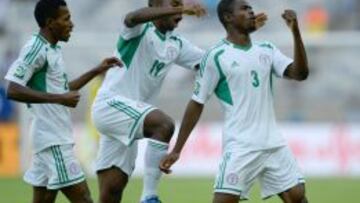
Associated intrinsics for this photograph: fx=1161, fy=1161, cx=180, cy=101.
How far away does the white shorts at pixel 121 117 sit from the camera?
1118cm

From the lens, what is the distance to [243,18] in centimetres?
1063

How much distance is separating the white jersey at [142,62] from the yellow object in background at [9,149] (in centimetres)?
1306

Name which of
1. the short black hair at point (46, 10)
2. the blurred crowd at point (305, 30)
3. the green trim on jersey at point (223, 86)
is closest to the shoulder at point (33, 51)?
the short black hair at point (46, 10)

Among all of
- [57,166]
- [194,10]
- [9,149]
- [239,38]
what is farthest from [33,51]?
[9,149]

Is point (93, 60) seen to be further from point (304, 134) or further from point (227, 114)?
point (227, 114)

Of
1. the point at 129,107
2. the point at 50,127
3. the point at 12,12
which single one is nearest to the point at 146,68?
the point at 129,107

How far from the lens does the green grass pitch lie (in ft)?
58.4

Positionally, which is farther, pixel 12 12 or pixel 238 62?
pixel 12 12

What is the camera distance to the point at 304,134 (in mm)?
23750

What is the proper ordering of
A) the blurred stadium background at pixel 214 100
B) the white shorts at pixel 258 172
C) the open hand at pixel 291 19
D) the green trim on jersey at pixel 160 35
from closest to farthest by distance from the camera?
1. the open hand at pixel 291 19
2. the white shorts at pixel 258 172
3. the green trim on jersey at pixel 160 35
4. the blurred stadium background at pixel 214 100

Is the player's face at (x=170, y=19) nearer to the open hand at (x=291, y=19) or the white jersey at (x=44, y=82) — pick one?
the white jersey at (x=44, y=82)

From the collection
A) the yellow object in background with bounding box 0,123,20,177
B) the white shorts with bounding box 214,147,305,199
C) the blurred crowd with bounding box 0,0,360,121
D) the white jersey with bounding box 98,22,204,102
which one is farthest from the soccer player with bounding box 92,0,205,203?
the blurred crowd with bounding box 0,0,360,121

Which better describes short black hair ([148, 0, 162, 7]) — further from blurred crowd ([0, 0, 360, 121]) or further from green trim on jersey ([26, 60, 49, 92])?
blurred crowd ([0, 0, 360, 121])

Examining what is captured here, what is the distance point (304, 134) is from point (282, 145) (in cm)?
1331
